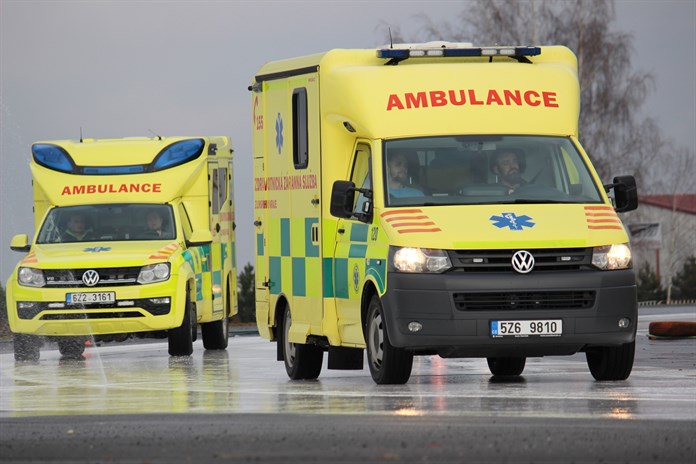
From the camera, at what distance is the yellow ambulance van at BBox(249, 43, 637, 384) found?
1526 centimetres

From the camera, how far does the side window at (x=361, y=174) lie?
1670 centimetres

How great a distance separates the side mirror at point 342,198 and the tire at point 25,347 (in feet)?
28.4

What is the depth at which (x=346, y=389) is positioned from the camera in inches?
629

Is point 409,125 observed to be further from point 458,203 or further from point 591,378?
point 591,378

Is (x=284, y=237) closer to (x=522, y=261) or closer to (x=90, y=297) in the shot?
(x=522, y=261)

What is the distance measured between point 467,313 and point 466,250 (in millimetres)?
522

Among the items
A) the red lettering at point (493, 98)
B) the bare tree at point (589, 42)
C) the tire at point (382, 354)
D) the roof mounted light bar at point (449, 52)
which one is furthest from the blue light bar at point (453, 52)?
the bare tree at point (589, 42)

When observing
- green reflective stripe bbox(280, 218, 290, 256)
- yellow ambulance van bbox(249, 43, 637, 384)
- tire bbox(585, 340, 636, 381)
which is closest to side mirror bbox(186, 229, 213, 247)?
yellow ambulance van bbox(249, 43, 637, 384)

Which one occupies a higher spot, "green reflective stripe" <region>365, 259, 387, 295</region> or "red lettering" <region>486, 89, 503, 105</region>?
"red lettering" <region>486, 89, 503, 105</region>

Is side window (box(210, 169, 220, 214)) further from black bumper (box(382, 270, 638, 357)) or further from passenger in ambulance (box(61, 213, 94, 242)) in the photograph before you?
black bumper (box(382, 270, 638, 357))

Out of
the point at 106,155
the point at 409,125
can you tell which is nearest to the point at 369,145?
the point at 409,125

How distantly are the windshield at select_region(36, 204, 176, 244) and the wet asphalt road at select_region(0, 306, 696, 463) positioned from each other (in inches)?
151

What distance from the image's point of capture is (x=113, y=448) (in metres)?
10.9

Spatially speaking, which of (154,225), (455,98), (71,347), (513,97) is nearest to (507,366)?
(513,97)
